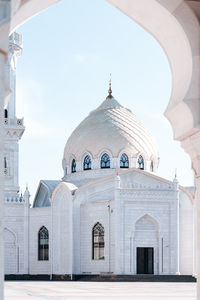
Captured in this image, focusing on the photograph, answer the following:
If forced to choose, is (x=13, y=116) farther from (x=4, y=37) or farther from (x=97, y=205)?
(x=4, y=37)

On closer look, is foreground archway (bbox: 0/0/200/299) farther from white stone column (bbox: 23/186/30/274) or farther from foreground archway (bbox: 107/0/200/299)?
white stone column (bbox: 23/186/30/274)

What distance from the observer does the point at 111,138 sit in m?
37.2

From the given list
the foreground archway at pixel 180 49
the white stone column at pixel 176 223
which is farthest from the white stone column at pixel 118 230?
the foreground archway at pixel 180 49

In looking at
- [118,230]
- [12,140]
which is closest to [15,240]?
[12,140]

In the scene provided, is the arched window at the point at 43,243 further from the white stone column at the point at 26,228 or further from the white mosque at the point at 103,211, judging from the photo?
the white stone column at the point at 26,228

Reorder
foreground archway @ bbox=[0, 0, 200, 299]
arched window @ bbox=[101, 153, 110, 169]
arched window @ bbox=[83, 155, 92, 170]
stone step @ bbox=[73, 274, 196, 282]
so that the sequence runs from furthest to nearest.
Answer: arched window @ bbox=[83, 155, 92, 170] < arched window @ bbox=[101, 153, 110, 169] < stone step @ bbox=[73, 274, 196, 282] < foreground archway @ bbox=[0, 0, 200, 299]

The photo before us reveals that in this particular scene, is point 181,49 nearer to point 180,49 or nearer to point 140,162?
point 180,49

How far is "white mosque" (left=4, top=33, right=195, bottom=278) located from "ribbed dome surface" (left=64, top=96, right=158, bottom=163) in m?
0.05

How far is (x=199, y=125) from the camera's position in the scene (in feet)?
18.1

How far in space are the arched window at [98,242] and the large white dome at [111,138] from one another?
4.36m

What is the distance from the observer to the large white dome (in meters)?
37.2

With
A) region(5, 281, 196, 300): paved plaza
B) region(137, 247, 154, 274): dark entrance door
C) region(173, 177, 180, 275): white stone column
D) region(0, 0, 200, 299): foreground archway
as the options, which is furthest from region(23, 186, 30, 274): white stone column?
region(0, 0, 200, 299): foreground archway

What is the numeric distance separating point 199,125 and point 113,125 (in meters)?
32.4

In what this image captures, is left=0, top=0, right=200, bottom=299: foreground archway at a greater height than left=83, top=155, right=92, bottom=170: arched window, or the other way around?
left=83, top=155, right=92, bottom=170: arched window
